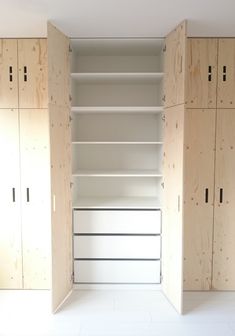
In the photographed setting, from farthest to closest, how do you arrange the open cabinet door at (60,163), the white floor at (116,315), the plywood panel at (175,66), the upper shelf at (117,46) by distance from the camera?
the upper shelf at (117,46), the open cabinet door at (60,163), the plywood panel at (175,66), the white floor at (116,315)

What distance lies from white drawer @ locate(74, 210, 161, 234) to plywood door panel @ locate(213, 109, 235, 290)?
0.63 metres

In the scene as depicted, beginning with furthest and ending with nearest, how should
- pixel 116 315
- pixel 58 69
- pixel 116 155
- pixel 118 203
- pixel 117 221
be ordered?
1. pixel 116 155
2. pixel 118 203
3. pixel 117 221
4. pixel 58 69
5. pixel 116 315

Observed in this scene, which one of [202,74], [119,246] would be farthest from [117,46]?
[119,246]

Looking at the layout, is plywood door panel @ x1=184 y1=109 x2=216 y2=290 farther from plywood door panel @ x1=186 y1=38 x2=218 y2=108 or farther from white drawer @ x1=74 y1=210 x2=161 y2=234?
white drawer @ x1=74 y1=210 x2=161 y2=234

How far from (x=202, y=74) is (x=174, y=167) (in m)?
1.01

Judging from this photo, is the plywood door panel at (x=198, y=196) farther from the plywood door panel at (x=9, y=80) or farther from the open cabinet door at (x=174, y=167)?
the plywood door panel at (x=9, y=80)

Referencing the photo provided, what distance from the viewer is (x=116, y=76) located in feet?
11.5

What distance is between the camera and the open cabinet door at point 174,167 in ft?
9.89

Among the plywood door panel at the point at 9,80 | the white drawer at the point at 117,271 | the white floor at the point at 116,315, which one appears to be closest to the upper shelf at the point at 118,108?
the plywood door panel at the point at 9,80

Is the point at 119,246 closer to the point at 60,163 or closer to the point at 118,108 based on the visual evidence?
the point at 60,163

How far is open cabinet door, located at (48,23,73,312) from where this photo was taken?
305 centimetres

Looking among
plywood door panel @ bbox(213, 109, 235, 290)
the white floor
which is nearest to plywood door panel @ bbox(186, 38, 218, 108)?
plywood door panel @ bbox(213, 109, 235, 290)

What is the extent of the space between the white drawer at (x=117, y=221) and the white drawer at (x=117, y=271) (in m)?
0.33

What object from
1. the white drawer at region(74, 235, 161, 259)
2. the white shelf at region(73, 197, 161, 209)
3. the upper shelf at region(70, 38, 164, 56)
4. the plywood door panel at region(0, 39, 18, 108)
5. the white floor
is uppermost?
the upper shelf at region(70, 38, 164, 56)
